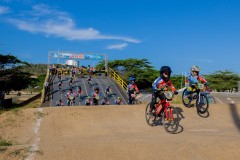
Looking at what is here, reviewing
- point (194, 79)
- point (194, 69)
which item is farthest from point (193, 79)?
point (194, 69)

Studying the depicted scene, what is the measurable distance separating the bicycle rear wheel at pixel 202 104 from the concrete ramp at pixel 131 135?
10.8 inches

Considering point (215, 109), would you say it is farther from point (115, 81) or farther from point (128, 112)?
point (115, 81)

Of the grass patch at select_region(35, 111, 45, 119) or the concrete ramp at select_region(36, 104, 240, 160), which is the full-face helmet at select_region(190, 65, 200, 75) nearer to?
the concrete ramp at select_region(36, 104, 240, 160)

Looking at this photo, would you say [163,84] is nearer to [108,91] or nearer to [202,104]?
[202,104]

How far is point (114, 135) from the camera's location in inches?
389

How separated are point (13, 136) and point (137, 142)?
189 inches

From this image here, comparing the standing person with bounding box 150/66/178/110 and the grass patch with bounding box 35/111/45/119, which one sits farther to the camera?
A: the grass patch with bounding box 35/111/45/119

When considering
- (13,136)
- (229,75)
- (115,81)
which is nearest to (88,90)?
(115,81)

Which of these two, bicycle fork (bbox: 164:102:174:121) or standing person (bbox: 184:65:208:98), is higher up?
standing person (bbox: 184:65:208:98)

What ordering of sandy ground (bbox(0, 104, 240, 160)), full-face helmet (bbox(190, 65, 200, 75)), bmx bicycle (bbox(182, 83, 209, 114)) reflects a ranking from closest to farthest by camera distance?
sandy ground (bbox(0, 104, 240, 160)) → bmx bicycle (bbox(182, 83, 209, 114)) → full-face helmet (bbox(190, 65, 200, 75))

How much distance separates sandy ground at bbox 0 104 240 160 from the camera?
629 centimetres

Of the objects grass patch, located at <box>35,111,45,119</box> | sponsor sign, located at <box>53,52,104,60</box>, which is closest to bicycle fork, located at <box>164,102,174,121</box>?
grass patch, located at <box>35,111,45,119</box>

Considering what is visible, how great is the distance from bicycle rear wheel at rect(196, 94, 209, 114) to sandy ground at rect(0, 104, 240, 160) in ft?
0.96

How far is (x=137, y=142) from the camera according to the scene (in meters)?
6.97
